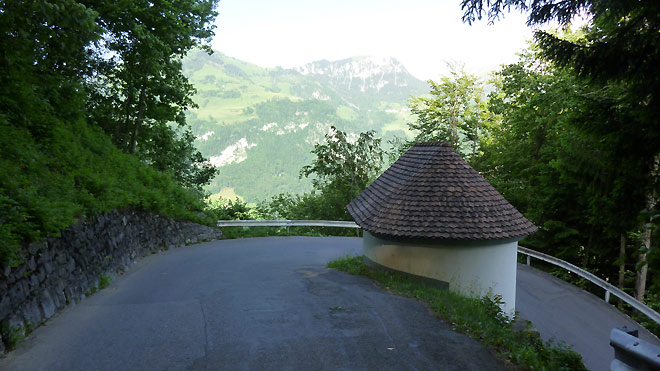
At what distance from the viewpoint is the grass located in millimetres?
6422

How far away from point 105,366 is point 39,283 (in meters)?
2.46

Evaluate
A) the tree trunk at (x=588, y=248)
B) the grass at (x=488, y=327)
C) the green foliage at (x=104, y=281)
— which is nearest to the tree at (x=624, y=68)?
the grass at (x=488, y=327)

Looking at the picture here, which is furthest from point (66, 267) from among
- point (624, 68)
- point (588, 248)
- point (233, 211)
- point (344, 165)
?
point (344, 165)

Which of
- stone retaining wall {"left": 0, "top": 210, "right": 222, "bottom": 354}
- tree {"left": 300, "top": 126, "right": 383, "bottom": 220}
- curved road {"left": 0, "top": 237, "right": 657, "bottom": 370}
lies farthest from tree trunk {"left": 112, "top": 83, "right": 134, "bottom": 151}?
tree {"left": 300, "top": 126, "right": 383, "bottom": 220}

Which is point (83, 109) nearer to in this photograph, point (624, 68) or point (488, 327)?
point (488, 327)

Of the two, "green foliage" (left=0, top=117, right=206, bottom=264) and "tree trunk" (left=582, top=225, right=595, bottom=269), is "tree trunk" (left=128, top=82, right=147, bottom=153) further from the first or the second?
"tree trunk" (left=582, top=225, right=595, bottom=269)

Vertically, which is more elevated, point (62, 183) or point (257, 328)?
point (62, 183)

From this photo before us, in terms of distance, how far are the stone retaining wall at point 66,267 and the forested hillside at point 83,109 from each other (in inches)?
12.9

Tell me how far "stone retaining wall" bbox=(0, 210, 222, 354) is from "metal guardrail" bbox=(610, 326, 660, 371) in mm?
7510

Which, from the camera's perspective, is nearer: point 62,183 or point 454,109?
point 62,183

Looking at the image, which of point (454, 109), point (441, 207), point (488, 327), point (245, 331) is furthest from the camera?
point (454, 109)

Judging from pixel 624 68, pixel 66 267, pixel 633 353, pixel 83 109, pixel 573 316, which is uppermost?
pixel 83 109

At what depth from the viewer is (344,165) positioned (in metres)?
31.2

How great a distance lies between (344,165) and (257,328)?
23.8m
